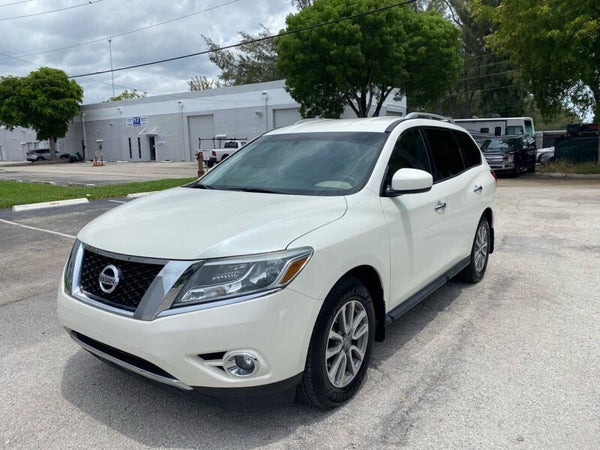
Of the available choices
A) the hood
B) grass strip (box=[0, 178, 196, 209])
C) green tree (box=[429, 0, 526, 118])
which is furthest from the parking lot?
green tree (box=[429, 0, 526, 118])

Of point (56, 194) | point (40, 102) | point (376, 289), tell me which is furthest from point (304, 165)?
point (40, 102)

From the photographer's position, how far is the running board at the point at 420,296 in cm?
343

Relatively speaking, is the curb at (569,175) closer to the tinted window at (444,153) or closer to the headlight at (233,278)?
the tinted window at (444,153)

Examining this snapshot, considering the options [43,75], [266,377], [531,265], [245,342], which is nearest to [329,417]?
[266,377]

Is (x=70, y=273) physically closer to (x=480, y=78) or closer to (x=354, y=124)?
(x=354, y=124)

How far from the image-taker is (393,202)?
344 centimetres

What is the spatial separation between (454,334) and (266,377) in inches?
86.4

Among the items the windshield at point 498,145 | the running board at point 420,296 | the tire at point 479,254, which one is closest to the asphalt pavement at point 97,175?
the windshield at point 498,145

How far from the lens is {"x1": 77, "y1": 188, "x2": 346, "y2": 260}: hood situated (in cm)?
251

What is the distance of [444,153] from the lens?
4613mm

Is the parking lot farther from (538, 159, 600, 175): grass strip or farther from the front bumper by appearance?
(538, 159, 600, 175): grass strip

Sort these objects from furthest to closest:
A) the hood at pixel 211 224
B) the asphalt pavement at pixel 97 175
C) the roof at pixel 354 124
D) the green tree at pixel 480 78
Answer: the green tree at pixel 480 78 → the asphalt pavement at pixel 97 175 → the roof at pixel 354 124 → the hood at pixel 211 224

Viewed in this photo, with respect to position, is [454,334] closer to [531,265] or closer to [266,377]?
[266,377]

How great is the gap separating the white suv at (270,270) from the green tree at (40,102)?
51.3 metres
